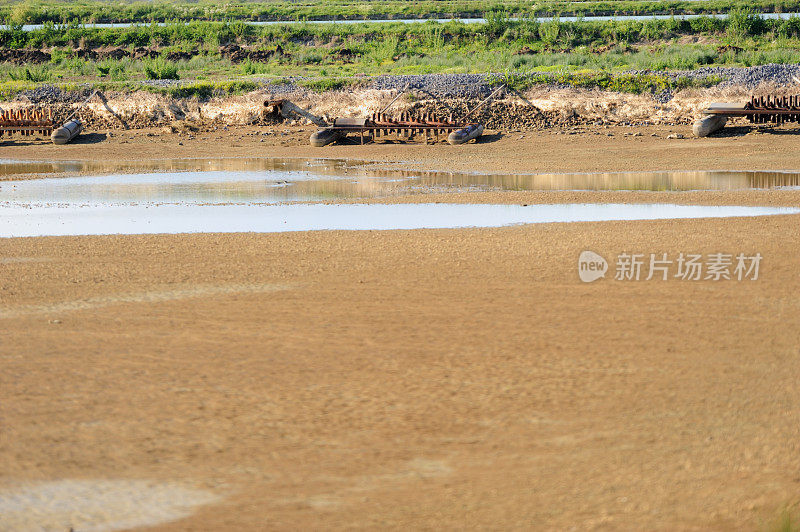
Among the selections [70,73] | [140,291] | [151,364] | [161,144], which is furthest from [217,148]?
[151,364]

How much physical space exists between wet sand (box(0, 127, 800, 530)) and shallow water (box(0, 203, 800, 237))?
7.75ft

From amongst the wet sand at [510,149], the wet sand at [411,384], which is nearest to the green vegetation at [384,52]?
the wet sand at [510,149]

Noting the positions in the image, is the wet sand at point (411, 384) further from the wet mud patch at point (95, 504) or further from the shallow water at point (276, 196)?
the shallow water at point (276, 196)

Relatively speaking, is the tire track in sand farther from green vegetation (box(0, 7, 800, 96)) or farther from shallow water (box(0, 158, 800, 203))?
green vegetation (box(0, 7, 800, 96))

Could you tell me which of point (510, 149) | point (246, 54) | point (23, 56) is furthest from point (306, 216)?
point (23, 56)

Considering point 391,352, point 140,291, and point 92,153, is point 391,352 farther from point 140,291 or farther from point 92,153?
point 92,153

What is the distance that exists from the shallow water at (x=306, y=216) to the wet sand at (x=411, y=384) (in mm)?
2362

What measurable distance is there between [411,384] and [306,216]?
359 inches

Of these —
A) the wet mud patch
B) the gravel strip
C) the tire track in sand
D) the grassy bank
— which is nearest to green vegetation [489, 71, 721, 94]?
the gravel strip

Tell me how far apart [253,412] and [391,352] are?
5.28 ft

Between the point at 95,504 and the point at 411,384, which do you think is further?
the point at 411,384

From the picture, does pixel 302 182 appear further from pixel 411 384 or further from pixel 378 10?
pixel 378 10

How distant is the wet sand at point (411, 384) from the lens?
5828 mm

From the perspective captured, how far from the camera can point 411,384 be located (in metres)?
7.57
